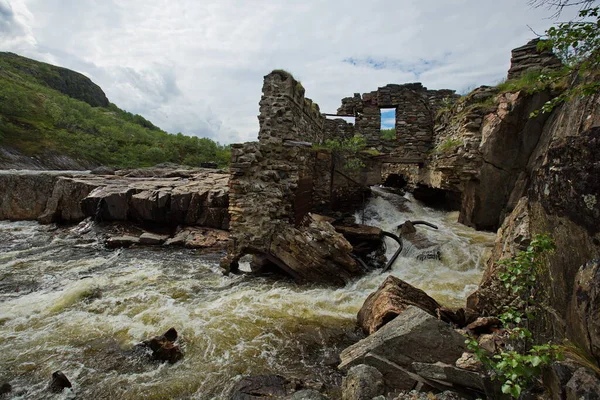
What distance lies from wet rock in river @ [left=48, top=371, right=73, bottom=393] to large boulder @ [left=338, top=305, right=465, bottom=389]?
3.64 meters

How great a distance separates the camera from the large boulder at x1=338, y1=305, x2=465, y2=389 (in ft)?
11.8

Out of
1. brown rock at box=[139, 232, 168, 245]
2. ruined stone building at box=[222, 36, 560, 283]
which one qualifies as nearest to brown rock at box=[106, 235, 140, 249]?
brown rock at box=[139, 232, 168, 245]

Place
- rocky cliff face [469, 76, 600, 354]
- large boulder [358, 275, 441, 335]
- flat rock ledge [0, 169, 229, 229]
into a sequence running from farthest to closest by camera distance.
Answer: flat rock ledge [0, 169, 229, 229] → large boulder [358, 275, 441, 335] → rocky cliff face [469, 76, 600, 354]

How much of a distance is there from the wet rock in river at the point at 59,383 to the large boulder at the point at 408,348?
12.0 feet

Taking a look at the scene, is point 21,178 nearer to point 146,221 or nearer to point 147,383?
point 146,221

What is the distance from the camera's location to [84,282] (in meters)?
6.98

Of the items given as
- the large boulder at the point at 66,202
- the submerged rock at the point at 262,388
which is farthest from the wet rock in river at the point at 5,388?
the large boulder at the point at 66,202

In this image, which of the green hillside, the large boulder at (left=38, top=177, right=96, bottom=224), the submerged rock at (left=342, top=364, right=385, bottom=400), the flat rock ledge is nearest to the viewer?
the submerged rock at (left=342, top=364, right=385, bottom=400)

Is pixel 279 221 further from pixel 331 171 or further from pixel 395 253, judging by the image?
pixel 331 171

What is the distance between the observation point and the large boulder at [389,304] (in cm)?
470

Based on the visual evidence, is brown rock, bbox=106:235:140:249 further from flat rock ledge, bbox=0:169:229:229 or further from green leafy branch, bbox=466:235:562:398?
green leafy branch, bbox=466:235:562:398

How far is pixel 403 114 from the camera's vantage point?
15.5 metres

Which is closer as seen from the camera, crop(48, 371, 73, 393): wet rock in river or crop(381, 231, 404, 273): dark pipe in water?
crop(48, 371, 73, 393): wet rock in river

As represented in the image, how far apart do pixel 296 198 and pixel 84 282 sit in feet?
18.9
